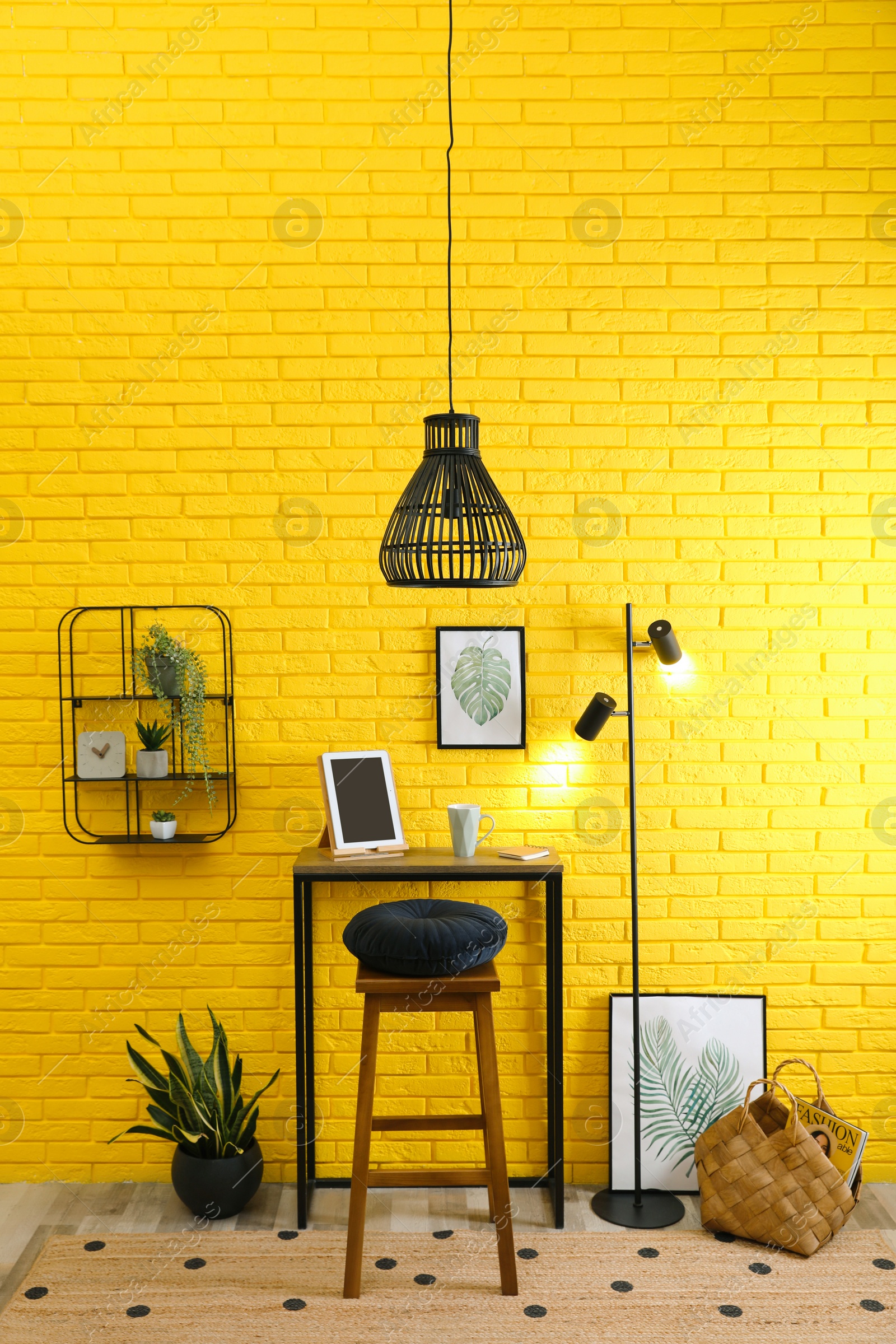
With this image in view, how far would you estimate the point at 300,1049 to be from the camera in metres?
2.91

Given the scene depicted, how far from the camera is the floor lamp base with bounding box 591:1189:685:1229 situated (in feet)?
9.20

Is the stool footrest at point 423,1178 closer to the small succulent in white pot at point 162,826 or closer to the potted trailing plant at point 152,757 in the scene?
the small succulent in white pot at point 162,826

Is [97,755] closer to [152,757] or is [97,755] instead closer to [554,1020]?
[152,757]

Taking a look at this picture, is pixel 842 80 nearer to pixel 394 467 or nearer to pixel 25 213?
pixel 394 467

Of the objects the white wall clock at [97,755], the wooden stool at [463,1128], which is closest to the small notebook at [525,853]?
the wooden stool at [463,1128]

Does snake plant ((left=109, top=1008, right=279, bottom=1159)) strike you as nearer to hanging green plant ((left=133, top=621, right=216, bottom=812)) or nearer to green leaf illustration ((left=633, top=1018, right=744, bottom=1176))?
hanging green plant ((left=133, top=621, right=216, bottom=812))

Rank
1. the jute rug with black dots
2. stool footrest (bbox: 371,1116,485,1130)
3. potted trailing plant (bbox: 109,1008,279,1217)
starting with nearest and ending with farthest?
the jute rug with black dots < stool footrest (bbox: 371,1116,485,1130) < potted trailing plant (bbox: 109,1008,279,1217)

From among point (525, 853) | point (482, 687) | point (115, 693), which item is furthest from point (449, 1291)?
point (115, 693)

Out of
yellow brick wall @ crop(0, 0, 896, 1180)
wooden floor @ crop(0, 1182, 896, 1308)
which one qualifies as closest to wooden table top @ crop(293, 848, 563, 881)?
yellow brick wall @ crop(0, 0, 896, 1180)

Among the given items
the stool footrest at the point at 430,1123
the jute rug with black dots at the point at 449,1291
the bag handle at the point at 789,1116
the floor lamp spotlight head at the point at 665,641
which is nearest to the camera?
the jute rug with black dots at the point at 449,1291

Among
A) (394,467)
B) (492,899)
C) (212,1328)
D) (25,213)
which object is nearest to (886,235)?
(394,467)

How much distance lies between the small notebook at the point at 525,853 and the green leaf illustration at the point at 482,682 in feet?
1.25

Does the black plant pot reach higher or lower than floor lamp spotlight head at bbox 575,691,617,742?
lower

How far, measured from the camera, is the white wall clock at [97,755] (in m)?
2.97
